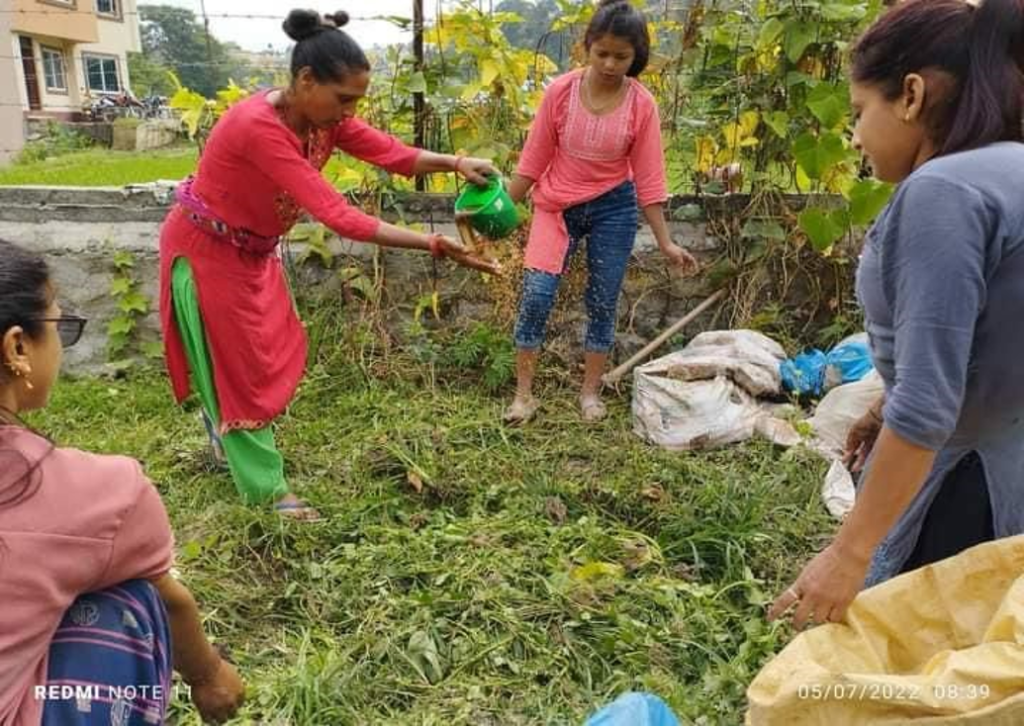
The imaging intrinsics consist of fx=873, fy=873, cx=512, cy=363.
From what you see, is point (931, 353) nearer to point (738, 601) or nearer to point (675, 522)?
point (738, 601)

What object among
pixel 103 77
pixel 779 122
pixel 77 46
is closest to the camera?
pixel 779 122

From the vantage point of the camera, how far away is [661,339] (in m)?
3.90

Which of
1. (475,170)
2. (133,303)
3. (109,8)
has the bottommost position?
(133,303)

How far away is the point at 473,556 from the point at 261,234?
118 centimetres

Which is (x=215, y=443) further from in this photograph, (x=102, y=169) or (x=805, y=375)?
(x=102, y=169)

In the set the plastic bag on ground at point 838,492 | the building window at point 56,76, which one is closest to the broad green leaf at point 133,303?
the plastic bag on ground at point 838,492

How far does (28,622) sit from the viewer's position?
1.04m

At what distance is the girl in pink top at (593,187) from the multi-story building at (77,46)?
1685 cm

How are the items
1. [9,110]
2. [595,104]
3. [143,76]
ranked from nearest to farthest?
1. [595,104]
2. [9,110]
3. [143,76]

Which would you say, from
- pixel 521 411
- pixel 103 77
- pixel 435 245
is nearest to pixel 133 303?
pixel 521 411

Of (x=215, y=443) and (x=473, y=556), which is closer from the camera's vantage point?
(x=473, y=556)

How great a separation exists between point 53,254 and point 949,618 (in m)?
3.98

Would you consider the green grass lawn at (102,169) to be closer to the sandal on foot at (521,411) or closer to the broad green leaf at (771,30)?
the sandal on foot at (521,411)

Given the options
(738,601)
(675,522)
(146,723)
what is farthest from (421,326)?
(146,723)
